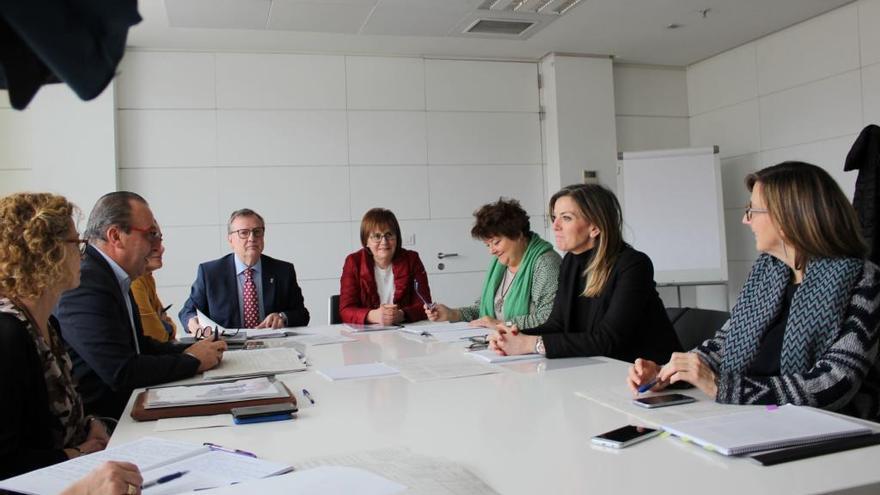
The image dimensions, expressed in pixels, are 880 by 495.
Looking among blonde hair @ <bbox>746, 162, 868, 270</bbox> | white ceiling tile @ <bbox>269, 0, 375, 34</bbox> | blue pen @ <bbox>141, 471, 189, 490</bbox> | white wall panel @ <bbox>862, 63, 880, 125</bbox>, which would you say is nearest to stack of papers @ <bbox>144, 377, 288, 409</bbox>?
blue pen @ <bbox>141, 471, 189, 490</bbox>

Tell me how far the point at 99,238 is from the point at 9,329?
93 cm

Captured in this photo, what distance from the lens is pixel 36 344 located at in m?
1.59

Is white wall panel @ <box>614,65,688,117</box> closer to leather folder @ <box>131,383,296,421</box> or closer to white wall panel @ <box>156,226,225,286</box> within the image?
white wall panel @ <box>156,226,225,286</box>

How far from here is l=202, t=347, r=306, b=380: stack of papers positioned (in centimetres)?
214

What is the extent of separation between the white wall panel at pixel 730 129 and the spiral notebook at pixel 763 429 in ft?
17.2

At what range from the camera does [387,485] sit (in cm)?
105

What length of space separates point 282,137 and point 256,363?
367cm

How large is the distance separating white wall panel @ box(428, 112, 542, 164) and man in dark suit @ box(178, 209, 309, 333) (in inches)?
92.7

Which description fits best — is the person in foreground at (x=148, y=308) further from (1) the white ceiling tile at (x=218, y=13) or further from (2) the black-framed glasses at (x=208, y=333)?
(1) the white ceiling tile at (x=218, y=13)

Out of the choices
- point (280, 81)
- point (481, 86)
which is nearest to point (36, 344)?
point (280, 81)

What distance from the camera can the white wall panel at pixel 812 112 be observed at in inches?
203

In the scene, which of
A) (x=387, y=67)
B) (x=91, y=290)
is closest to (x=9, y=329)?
(x=91, y=290)

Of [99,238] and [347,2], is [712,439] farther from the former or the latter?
[347,2]

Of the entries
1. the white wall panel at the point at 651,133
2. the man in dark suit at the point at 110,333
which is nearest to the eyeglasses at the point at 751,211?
the man in dark suit at the point at 110,333
